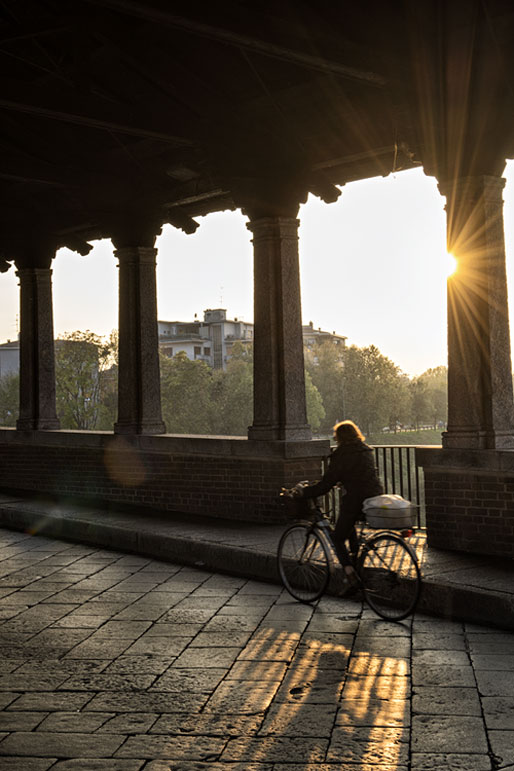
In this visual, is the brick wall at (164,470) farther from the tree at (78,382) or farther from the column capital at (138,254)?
the tree at (78,382)

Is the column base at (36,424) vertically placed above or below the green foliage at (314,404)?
below

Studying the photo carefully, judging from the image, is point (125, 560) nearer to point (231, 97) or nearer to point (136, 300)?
point (136, 300)

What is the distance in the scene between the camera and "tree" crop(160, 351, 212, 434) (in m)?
61.2

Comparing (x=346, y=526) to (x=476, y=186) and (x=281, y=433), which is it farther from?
(x=476, y=186)

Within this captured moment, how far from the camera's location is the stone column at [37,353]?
45.1ft

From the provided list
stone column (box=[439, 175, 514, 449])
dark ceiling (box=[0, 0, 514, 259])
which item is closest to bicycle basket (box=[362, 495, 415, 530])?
stone column (box=[439, 175, 514, 449])

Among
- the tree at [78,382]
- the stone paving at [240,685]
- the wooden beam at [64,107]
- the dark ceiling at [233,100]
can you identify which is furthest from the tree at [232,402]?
the stone paving at [240,685]

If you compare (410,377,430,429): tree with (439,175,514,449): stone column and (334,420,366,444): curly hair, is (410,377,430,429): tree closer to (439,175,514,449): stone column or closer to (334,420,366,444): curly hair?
(439,175,514,449): stone column

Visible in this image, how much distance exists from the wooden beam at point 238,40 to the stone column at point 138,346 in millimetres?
4716

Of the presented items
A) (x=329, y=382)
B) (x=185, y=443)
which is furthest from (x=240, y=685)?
(x=329, y=382)

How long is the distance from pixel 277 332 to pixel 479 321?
2.78m

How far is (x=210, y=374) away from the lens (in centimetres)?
6475

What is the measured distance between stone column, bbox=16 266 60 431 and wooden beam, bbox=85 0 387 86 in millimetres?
6924

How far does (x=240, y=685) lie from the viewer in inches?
183
